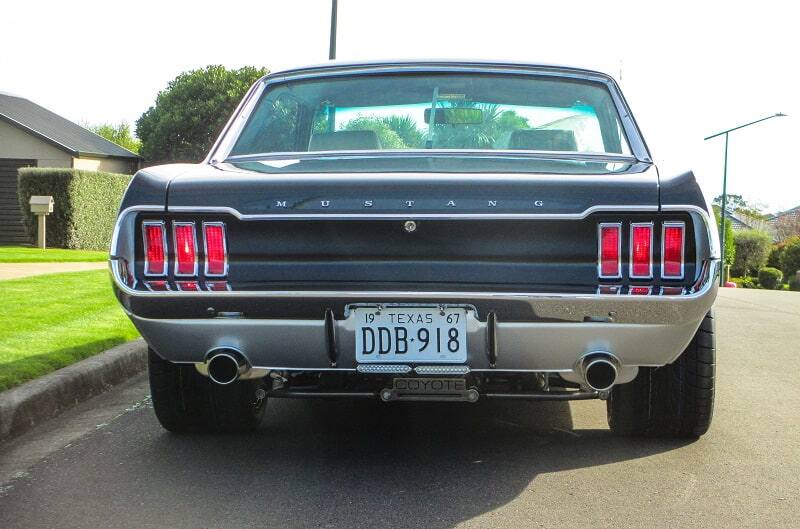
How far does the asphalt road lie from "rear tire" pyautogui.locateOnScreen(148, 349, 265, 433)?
83mm

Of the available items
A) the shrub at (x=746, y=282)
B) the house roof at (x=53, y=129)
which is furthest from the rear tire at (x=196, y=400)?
the shrub at (x=746, y=282)

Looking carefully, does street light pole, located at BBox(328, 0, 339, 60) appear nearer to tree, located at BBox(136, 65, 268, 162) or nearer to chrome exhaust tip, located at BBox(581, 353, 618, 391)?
chrome exhaust tip, located at BBox(581, 353, 618, 391)

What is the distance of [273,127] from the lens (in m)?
4.68

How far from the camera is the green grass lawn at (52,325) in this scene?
5810mm

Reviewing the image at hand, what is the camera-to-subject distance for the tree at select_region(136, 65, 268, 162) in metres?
53.9

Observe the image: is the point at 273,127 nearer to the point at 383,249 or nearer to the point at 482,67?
the point at 482,67

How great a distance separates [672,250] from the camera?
3547 millimetres

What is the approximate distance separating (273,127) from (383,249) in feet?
4.35

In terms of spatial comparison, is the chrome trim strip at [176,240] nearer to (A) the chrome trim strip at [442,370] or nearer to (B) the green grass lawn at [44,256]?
(A) the chrome trim strip at [442,370]

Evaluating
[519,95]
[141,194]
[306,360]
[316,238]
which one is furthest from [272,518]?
[519,95]

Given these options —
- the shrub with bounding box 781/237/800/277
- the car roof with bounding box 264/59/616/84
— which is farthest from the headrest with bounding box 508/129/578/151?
the shrub with bounding box 781/237/800/277

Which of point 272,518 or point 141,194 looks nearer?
point 272,518

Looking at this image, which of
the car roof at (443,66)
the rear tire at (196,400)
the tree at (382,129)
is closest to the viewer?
the rear tire at (196,400)

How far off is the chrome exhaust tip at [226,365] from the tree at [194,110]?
5081 centimetres
